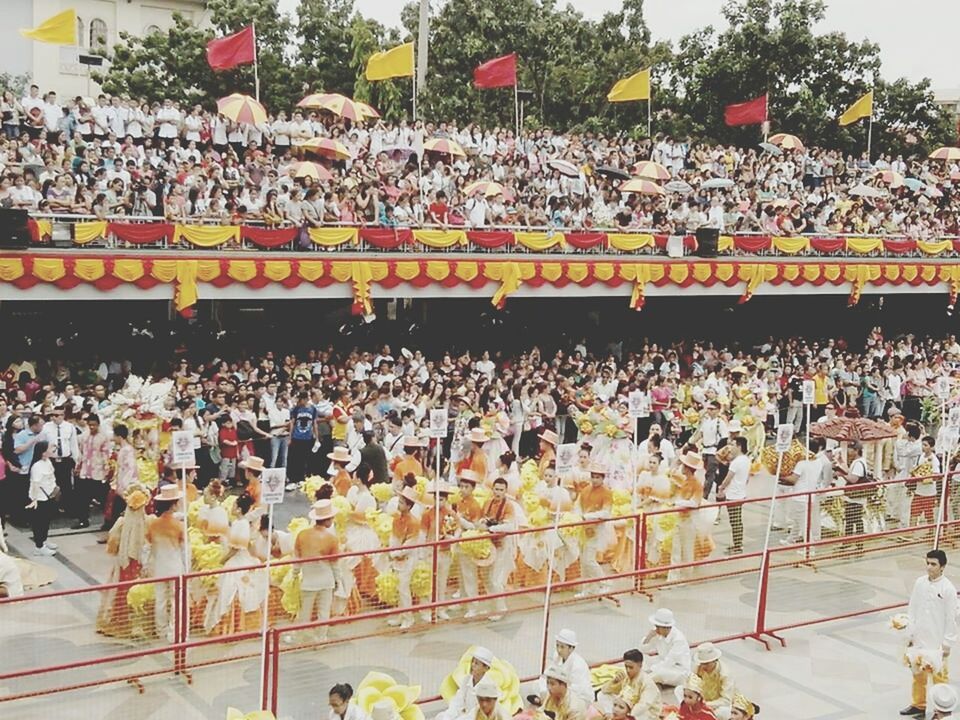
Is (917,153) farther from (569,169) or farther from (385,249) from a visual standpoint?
(385,249)

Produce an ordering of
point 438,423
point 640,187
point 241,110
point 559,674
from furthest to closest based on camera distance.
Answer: point 640,187 < point 241,110 < point 438,423 < point 559,674

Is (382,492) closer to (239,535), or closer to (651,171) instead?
(239,535)

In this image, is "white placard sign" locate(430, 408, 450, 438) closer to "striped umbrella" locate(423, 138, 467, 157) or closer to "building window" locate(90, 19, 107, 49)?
"striped umbrella" locate(423, 138, 467, 157)

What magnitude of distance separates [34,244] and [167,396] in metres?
4.23

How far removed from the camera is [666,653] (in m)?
9.52

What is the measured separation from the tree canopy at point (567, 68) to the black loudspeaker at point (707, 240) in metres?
13.8

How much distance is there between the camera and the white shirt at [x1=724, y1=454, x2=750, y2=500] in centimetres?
1473

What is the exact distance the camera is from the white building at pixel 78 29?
1895 inches

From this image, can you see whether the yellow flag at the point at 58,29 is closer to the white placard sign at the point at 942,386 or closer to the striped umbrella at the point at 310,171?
the striped umbrella at the point at 310,171

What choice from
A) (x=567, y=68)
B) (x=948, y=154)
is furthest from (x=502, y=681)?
(x=567, y=68)

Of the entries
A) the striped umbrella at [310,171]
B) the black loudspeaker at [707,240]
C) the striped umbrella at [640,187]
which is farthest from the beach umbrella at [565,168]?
the striped umbrella at [310,171]

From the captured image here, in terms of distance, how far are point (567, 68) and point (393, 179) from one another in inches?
750

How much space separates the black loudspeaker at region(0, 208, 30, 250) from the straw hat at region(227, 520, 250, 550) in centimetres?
867

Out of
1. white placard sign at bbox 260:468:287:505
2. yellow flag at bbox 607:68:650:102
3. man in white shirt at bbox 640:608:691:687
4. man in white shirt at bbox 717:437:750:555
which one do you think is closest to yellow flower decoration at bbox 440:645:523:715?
man in white shirt at bbox 640:608:691:687
